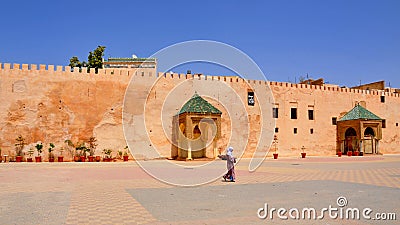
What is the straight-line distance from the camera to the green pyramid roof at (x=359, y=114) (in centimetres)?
2989

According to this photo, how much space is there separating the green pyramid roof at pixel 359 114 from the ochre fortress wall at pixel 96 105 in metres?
3.59

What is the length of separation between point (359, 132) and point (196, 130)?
1435 centimetres

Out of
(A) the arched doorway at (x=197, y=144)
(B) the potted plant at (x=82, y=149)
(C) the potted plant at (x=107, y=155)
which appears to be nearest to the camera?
(B) the potted plant at (x=82, y=149)

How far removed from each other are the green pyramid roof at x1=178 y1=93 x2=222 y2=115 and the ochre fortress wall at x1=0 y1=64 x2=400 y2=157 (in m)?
1.48

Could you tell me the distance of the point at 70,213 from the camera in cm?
542

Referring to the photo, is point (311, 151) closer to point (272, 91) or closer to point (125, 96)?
point (272, 91)

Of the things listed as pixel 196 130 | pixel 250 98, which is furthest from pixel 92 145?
pixel 250 98

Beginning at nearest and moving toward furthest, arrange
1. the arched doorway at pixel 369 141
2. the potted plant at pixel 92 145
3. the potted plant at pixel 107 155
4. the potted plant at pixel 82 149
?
1. the potted plant at pixel 82 149
2. the potted plant at pixel 107 155
3. the potted plant at pixel 92 145
4. the arched doorway at pixel 369 141

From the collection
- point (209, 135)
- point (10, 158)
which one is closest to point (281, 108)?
point (209, 135)

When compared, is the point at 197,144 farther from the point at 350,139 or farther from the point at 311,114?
the point at 350,139

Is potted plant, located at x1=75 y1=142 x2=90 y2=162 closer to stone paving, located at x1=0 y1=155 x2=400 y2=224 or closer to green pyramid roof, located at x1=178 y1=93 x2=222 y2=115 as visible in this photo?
green pyramid roof, located at x1=178 y1=93 x2=222 y2=115

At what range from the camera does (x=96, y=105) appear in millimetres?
22891

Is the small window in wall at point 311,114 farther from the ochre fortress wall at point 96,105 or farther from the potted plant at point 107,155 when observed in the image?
the potted plant at point 107,155

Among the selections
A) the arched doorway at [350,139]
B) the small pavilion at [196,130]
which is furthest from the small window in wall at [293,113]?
the small pavilion at [196,130]
